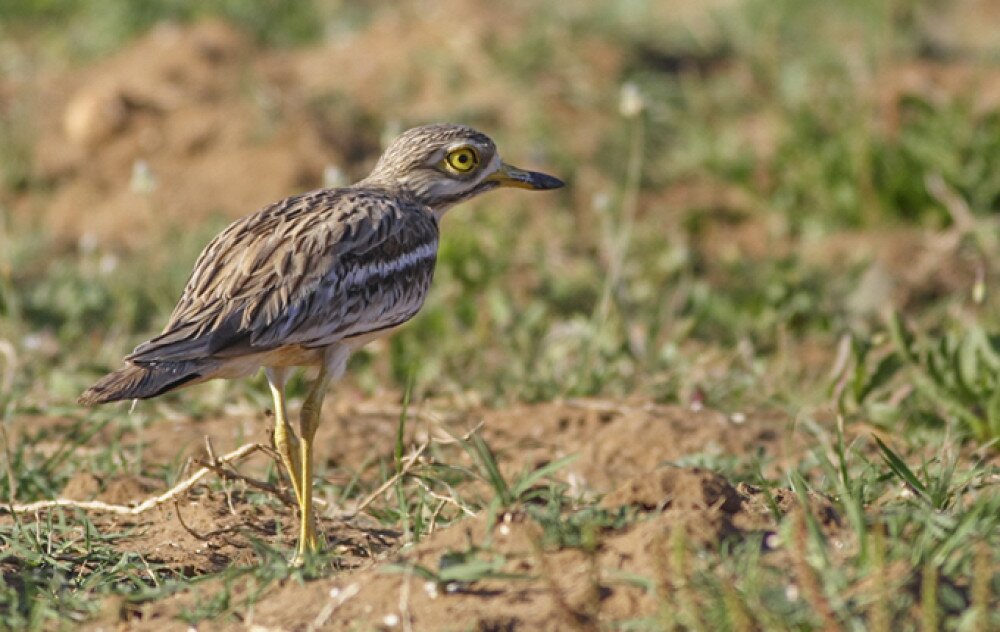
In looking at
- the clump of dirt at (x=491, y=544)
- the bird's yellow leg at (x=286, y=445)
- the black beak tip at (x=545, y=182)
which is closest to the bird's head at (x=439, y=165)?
the black beak tip at (x=545, y=182)

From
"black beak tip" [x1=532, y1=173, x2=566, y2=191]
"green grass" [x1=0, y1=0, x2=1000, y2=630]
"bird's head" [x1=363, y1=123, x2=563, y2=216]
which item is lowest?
"green grass" [x1=0, y1=0, x2=1000, y2=630]

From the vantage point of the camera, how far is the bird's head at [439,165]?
546cm

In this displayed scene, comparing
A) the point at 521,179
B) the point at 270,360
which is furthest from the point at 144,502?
the point at 521,179

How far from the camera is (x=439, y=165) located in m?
5.48

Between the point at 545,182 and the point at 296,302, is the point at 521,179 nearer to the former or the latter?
the point at 545,182

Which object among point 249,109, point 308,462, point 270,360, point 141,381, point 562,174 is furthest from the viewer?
point 249,109

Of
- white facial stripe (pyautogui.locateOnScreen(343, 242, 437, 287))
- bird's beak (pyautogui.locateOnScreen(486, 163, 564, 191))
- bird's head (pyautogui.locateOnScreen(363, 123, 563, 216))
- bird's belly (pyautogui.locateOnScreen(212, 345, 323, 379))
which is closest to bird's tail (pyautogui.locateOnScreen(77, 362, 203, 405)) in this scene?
bird's belly (pyautogui.locateOnScreen(212, 345, 323, 379))

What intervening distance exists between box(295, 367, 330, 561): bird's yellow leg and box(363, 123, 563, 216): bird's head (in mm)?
1028

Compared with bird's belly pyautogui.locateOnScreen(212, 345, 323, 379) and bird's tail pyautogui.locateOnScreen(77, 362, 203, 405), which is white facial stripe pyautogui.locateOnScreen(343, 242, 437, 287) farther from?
bird's tail pyautogui.locateOnScreen(77, 362, 203, 405)

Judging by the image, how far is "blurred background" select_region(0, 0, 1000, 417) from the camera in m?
6.51

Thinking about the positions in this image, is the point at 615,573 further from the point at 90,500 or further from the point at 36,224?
the point at 36,224

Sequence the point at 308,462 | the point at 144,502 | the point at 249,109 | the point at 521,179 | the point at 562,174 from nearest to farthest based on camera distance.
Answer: the point at 308,462 → the point at 144,502 → the point at 521,179 → the point at 562,174 → the point at 249,109

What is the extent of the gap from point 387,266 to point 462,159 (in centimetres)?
84

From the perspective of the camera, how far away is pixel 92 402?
395 cm
